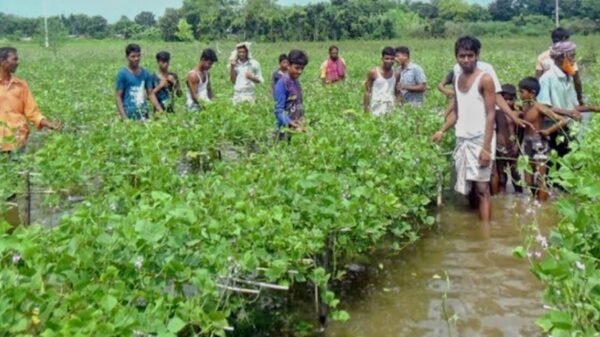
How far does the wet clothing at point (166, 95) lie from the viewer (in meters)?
8.58

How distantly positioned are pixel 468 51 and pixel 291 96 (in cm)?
198

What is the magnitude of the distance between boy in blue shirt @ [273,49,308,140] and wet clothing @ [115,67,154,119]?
1522mm

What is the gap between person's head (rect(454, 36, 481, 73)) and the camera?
21.3 feet

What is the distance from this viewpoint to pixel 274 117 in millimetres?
8578

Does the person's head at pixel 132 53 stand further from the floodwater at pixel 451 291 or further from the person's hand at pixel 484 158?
the person's hand at pixel 484 158

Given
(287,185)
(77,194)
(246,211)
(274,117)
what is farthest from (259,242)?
(274,117)

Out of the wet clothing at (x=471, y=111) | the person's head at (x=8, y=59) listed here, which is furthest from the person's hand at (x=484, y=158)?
the person's head at (x=8, y=59)

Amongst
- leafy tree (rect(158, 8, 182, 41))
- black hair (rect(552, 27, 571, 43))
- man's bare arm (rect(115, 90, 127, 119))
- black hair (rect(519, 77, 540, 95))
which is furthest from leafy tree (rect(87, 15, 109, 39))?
black hair (rect(519, 77, 540, 95))

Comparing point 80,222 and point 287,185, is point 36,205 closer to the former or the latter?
point 287,185

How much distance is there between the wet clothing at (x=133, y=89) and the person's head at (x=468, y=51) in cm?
348

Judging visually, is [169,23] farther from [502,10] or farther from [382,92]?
[382,92]

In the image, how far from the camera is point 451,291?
208 inches

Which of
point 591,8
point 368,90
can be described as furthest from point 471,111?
Result: point 591,8

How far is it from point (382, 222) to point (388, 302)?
21.9 inches
